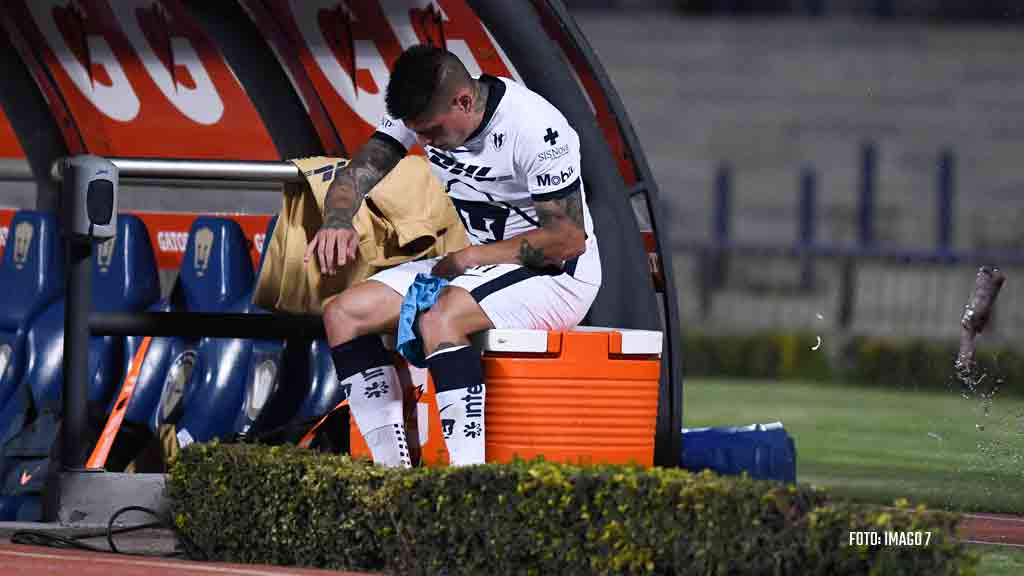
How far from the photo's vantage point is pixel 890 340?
73.0ft

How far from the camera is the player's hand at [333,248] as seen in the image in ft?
21.6

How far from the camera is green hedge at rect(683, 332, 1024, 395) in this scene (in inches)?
834

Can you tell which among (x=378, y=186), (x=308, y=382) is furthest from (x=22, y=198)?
(x=378, y=186)

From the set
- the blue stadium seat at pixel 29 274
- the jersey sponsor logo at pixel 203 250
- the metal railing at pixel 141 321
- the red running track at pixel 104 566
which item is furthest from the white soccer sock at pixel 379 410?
the blue stadium seat at pixel 29 274

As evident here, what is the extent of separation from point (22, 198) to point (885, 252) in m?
15.1

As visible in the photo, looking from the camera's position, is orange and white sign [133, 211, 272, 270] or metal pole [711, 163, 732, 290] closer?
orange and white sign [133, 211, 272, 270]

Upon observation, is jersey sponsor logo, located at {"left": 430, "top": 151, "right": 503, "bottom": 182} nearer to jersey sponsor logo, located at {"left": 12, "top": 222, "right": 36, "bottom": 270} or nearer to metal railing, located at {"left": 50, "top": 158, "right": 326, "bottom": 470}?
metal railing, located at {"left": 50, "top": 158, "right": 326, "bottom": 470}

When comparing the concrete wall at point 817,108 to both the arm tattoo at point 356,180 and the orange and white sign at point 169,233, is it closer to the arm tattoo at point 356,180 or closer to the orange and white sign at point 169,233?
the orange and white sign at point 169,233

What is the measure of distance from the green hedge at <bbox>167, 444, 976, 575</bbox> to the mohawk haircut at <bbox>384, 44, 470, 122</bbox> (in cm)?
118

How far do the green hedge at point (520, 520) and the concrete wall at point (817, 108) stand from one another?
68.2 feet

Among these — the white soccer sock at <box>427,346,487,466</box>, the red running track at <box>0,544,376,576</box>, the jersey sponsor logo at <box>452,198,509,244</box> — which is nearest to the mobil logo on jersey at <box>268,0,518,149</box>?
the jersey sponsor logo at <box>452,198,509,244</box>

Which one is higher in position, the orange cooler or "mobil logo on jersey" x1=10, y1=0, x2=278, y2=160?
"mobil logo on jersey" x1=10, y1=0, x2=278, y2=160

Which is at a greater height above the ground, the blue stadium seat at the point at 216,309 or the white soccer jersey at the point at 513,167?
the white soccer jersey at the point at 513,167

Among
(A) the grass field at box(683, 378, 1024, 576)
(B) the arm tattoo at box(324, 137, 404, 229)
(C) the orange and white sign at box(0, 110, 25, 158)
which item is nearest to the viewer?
(B) the arm tattoo at box(324, 137, 404, 229)
